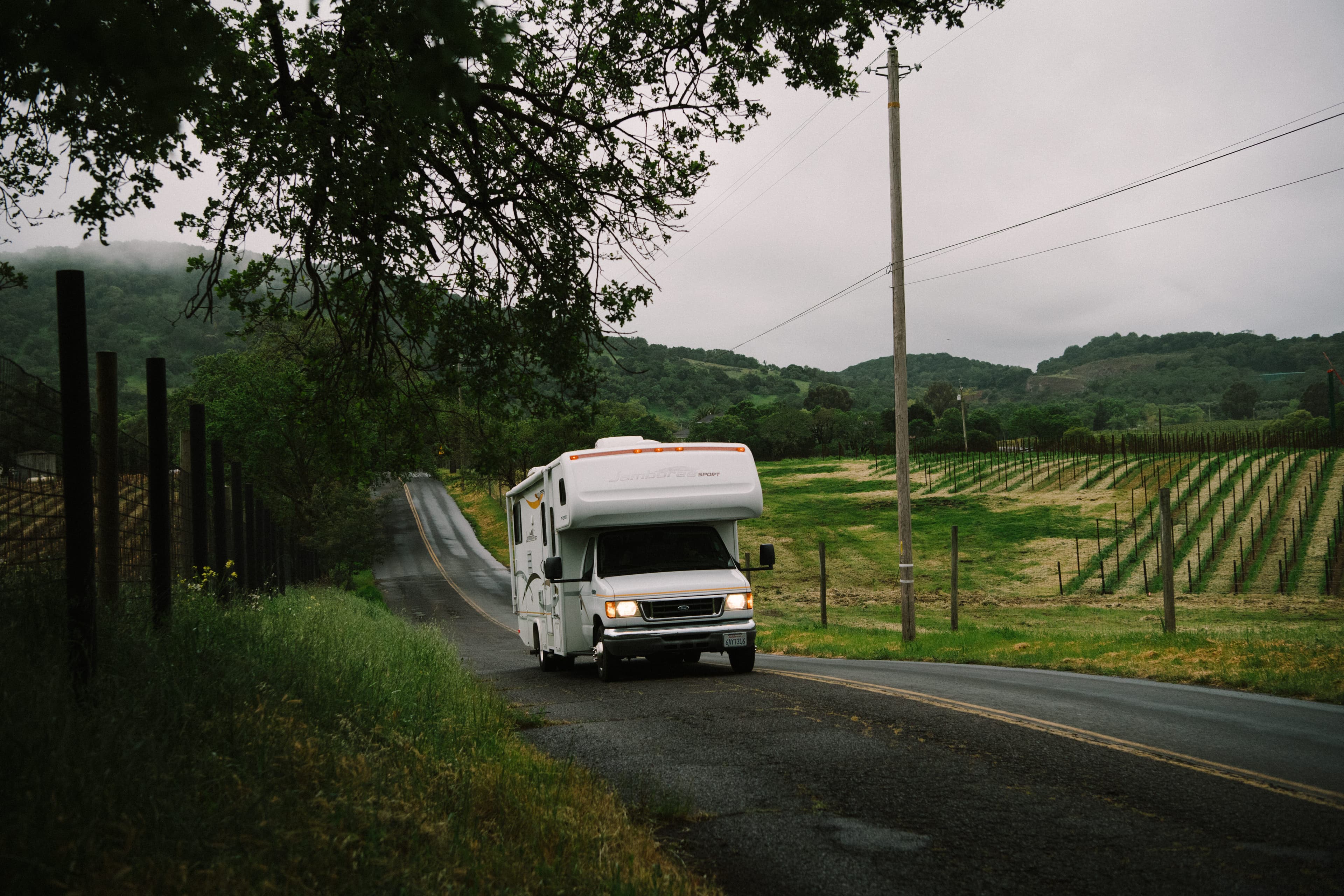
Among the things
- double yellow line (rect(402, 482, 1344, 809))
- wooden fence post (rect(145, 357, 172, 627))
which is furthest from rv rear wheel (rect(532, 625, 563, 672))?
wooden fence post (rect(145, 357, 172, 627))

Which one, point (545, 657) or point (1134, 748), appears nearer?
point (1134, 748)

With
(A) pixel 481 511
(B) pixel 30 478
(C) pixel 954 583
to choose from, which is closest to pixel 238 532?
(B) pixel 30 478

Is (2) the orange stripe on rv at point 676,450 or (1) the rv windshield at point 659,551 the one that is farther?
(1) the rv windshield at point 659,551

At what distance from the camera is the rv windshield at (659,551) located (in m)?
14.0

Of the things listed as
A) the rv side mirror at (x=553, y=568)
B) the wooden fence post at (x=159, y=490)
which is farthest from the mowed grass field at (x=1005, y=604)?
the wooden fence post at (x=159, y=490)

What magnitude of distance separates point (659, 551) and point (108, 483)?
8.20 meters

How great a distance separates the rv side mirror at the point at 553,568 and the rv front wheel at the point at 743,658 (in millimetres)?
2607

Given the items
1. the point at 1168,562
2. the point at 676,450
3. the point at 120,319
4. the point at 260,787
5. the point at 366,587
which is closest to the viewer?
the point at 260,787

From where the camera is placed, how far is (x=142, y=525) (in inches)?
341

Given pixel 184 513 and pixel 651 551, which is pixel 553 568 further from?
pixel 184 513

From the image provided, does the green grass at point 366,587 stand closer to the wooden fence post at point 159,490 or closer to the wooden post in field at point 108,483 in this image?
the wooden fence post at point 159,490

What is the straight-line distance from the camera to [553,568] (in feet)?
45.6

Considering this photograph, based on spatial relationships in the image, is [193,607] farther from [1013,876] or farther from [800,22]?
[800,22]

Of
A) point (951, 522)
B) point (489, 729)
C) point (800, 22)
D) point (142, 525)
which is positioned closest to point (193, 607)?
point (142, 525)
